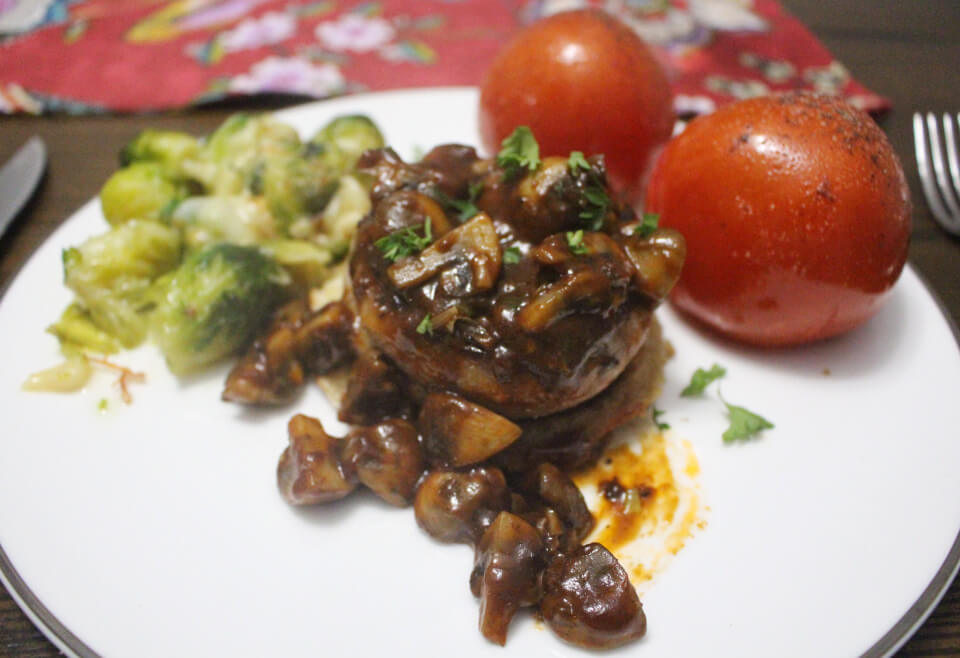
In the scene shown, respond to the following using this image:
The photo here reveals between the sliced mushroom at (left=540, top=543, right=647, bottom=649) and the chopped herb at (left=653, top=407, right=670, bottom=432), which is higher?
the sliced mushroom at (left=540, top=543, right=647, bottom=649)

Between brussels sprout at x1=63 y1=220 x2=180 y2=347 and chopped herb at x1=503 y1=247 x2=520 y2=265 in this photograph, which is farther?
brussels sprout at x1=63 y1=220 x2=180 y2=347

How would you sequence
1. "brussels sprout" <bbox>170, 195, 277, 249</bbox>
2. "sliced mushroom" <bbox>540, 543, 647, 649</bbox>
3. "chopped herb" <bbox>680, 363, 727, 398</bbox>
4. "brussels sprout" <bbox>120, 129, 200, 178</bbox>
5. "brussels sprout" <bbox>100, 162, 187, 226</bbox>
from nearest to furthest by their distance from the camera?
1. "sliced mushroom" <bbox>540, 543, 647, 649</bbox>
2. "chopped herb" <bbox>680, 363, 727, 398</bbox>
3. "brussels sprout" <bbox>170, 195, 277, 249</bbox>
4. "brussels sprout" <bbox>100, 162, 187, 226</bbox>
5. "brussels sprout" <bbox>120, 129, 200, 178</bbox>

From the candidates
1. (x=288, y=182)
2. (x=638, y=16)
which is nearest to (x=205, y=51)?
(x=288, y=182)

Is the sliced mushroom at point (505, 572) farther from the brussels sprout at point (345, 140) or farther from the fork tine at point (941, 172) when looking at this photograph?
the fork tine at point (941, 172)

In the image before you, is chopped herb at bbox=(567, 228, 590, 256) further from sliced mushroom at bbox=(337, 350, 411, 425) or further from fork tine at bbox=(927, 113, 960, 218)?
fork tine at bbox=(927, 113, 960, 218)

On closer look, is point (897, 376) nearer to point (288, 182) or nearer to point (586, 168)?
point (586, 168)

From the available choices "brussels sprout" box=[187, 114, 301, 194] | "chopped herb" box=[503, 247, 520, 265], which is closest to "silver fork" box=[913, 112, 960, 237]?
"chopped herb" box=[503, 247, 520, 265]

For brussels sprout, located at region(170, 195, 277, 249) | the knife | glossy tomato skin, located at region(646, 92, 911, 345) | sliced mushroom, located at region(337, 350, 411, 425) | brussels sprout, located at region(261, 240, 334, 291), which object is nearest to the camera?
sliced mushroom, located at region(337, 350, 411, 425)
